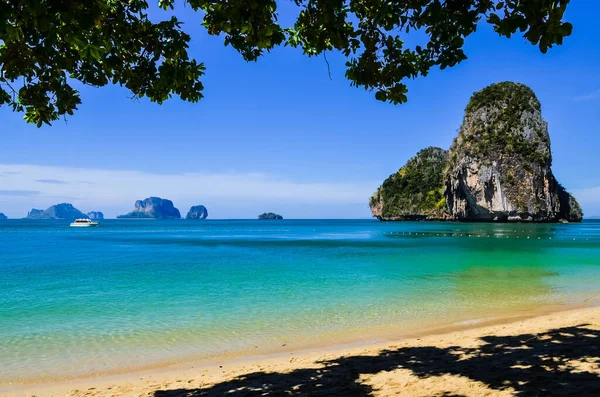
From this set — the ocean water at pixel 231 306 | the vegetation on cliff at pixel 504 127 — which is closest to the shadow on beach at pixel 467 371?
the ocean water at pixel 231 306

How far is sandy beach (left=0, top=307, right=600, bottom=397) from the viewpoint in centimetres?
605

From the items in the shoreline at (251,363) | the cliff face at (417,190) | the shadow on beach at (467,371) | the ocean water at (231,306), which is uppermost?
the cliff face at (417,190)

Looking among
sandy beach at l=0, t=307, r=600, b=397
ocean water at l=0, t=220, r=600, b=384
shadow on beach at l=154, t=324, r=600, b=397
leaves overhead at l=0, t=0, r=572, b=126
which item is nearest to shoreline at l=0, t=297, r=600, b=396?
sandy beach at l=0, t=307, r=600, b=397

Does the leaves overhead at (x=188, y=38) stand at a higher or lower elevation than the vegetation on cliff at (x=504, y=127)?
lower

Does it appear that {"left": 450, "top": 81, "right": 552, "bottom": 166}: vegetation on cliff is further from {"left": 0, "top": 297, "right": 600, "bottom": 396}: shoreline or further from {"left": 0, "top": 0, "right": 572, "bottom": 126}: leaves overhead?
{"left": 0, "top": 0, "right": 572, "bottom": 126}: leaves overhead

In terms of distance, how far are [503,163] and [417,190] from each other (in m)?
61.7

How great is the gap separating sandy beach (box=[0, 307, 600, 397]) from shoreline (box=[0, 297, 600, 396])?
0.07ft

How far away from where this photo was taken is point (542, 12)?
3895mm

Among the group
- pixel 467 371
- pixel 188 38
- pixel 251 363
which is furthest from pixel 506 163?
pixel 188 38

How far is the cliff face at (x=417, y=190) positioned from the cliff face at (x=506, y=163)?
34.3 m

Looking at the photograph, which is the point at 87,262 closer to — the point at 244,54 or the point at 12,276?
the point at 12,276

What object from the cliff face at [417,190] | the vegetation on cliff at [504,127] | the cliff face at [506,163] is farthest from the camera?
the cliff face at [417,190]

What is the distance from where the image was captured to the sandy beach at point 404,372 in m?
6.05

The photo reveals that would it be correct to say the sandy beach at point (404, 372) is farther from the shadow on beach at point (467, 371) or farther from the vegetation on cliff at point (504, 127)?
the vegetation on cliff at point (504, 127)
